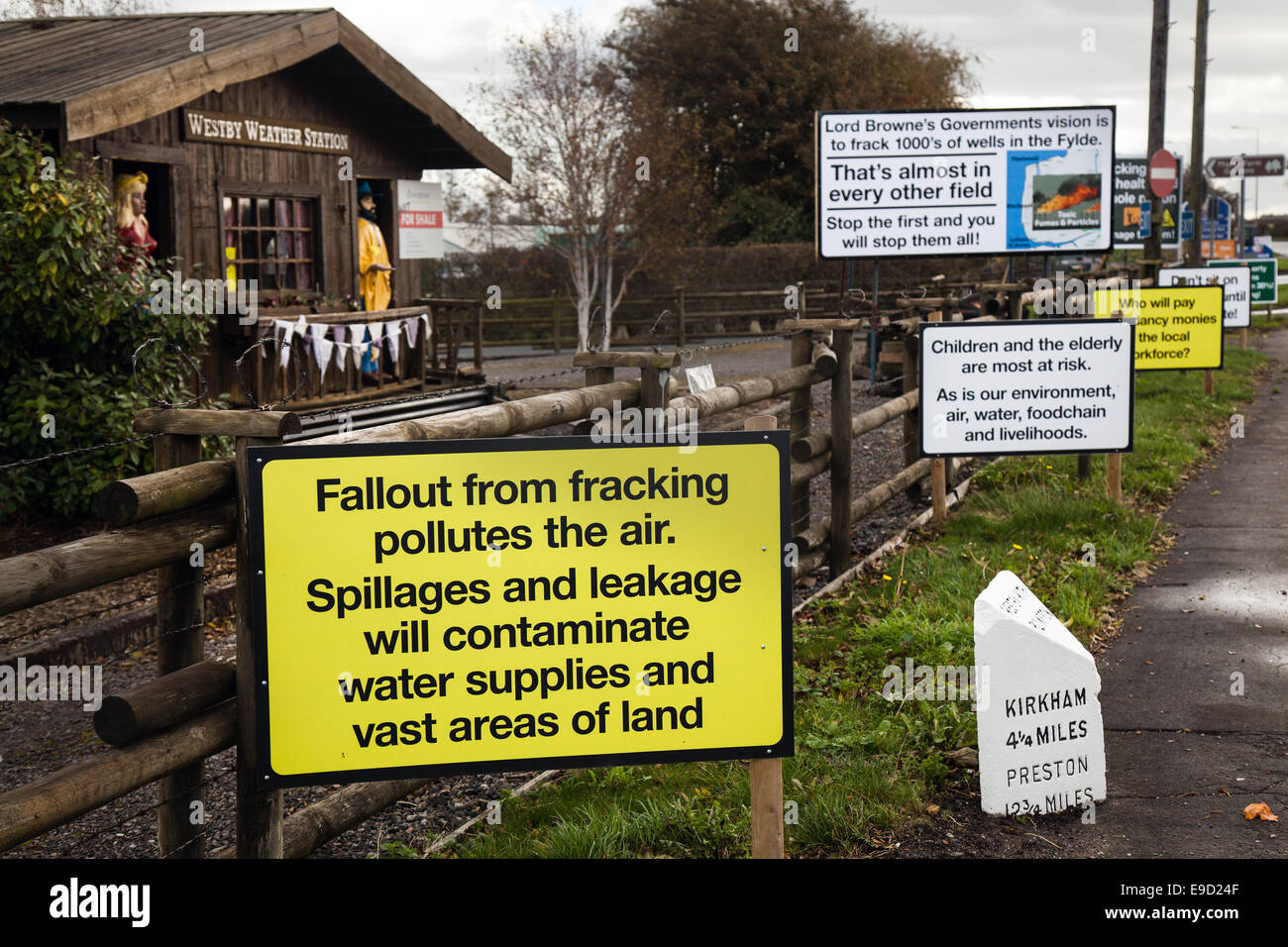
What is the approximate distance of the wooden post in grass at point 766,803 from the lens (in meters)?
3.45

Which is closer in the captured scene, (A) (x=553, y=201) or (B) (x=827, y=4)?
(A) (x=553, y=201)

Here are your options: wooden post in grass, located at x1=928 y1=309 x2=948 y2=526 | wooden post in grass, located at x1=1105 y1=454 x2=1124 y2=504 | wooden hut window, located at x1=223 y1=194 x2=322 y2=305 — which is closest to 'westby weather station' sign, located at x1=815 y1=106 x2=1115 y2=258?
→ wooden post in grass, located at x1=928 y1=309 x2=948 y2=526

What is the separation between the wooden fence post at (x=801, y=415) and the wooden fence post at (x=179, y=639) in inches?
193

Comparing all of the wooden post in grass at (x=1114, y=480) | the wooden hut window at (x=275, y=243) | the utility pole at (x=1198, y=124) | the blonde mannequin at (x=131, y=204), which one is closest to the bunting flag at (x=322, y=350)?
the wooden hut window at (x=275, y=243)

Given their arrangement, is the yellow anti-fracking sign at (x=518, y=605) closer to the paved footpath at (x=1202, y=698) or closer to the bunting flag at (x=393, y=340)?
the paved footpath at (x=1202, y=698)

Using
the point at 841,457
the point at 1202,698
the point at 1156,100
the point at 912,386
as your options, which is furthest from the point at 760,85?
the point at 1202,698

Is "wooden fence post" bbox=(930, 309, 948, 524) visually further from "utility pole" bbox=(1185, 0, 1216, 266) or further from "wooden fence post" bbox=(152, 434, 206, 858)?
"utility pole" bbox=(1185, 0, 1216, 266)

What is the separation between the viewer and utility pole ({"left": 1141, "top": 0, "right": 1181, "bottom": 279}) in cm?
2184

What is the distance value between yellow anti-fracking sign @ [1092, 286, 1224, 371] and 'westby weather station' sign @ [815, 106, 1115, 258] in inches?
128

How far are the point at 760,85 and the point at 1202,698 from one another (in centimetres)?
3496

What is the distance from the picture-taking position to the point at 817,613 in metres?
7.38
